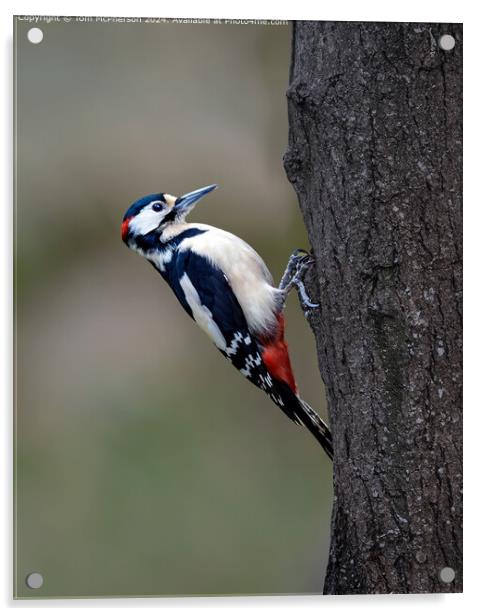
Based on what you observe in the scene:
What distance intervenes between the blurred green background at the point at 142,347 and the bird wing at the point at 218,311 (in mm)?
74

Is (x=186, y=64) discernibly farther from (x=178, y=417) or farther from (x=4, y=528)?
(x=4, y=528)

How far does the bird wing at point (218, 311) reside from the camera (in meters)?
1.94

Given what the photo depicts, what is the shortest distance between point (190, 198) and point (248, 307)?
12.5 inches

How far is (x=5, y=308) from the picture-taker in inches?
70.6

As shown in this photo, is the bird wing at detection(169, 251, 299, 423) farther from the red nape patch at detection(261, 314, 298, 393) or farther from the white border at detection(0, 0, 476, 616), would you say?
the white border at detection(0, 0, 476, 616)

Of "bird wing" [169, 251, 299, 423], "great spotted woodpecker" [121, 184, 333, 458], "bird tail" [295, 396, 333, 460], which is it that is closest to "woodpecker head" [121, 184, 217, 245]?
"great spotted woodpecker" [121, 184, 333, 458]

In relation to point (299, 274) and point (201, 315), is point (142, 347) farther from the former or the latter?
point (299, 274)

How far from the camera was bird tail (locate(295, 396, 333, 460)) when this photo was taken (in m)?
1.85

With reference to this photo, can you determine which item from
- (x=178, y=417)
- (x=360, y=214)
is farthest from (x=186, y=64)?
(x=178, y=417)

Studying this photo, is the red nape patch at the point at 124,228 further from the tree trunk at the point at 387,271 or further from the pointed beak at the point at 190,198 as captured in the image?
the tree trunk at the point at 387,271

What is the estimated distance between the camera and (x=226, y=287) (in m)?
1.98
